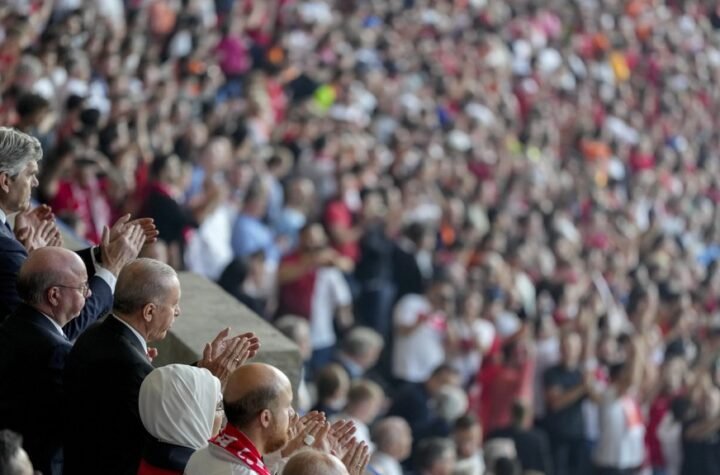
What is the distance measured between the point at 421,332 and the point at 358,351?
1.18m

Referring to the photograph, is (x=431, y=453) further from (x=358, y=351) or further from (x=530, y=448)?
(x=530, y=448)

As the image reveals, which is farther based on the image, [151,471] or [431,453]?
[431,453]

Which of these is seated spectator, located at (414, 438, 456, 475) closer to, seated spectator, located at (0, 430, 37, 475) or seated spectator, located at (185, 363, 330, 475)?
seated spectator, located at (185, 363, 330, 475)

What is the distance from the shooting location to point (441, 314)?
1134cm

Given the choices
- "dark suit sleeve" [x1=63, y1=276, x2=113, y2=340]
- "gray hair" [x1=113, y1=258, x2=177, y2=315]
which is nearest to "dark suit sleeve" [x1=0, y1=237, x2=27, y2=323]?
"dark suit sleeve" [x1=63, y1=276, x2=113, y2=340]

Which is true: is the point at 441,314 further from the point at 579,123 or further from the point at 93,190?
the point at 579,123

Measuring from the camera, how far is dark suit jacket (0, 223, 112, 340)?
16.9ft

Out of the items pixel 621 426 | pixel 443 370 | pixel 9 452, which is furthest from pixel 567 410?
pixel 9 452

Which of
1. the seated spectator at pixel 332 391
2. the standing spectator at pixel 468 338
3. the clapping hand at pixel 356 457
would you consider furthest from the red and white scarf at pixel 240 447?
the standing spectator at pixel 468 338

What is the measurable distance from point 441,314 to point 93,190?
127 inches

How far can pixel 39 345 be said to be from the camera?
15.5 ft

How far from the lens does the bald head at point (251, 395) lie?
4223mm

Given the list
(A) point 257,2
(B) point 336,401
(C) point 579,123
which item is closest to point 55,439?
(B) point 336,401

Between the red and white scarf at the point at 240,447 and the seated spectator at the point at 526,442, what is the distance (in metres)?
6.45
